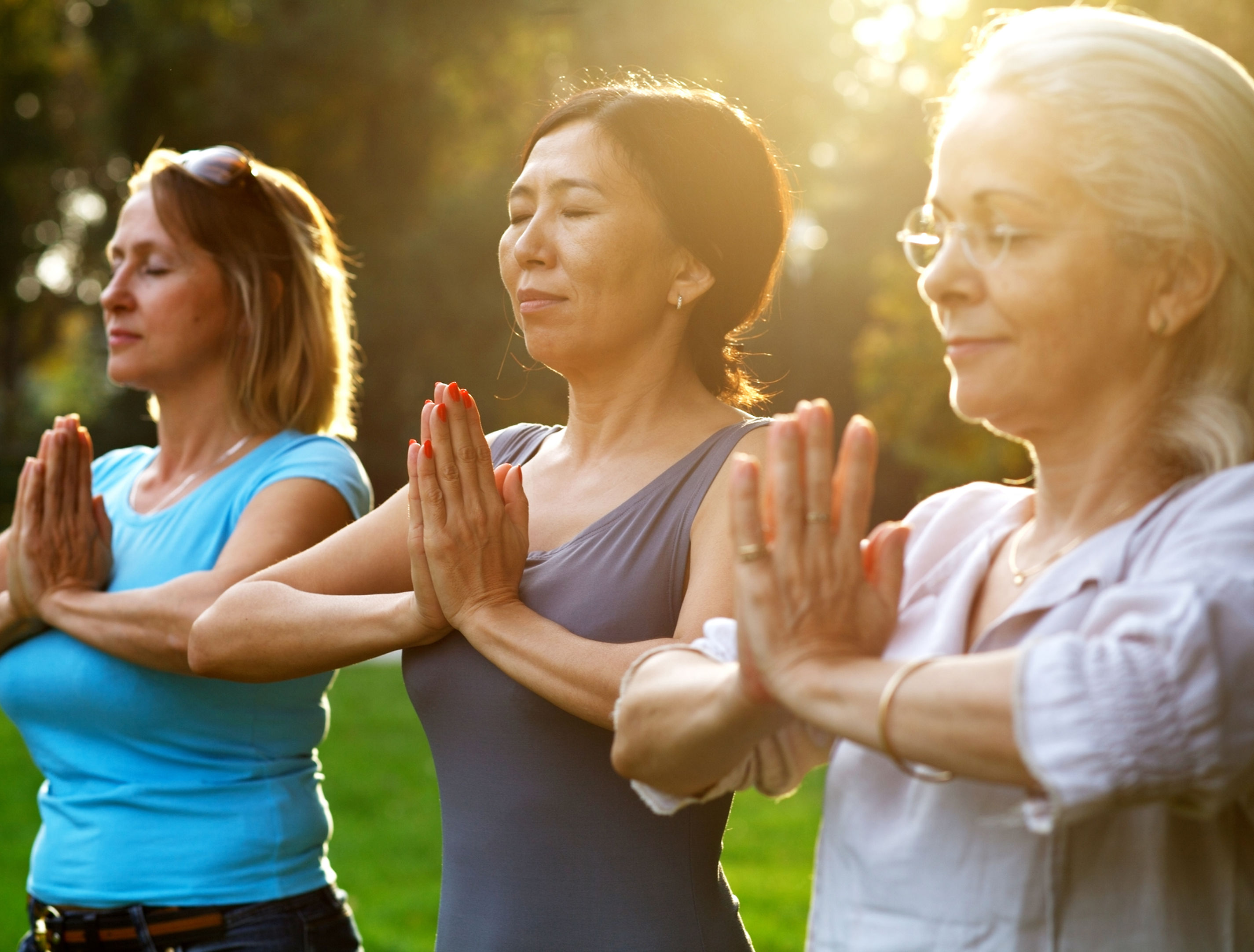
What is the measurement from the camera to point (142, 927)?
2809 mm

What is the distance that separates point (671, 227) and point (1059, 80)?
1015 mm

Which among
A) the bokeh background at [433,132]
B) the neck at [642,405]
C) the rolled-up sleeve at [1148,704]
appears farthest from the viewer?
the bokeh background at [433,132]

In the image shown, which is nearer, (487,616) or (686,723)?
(686,723)

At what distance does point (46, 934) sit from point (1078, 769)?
2511 mm

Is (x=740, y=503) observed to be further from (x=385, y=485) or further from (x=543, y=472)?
(x=385, y=485)

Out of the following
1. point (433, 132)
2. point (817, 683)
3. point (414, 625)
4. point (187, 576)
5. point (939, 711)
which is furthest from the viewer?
point (433, 132)

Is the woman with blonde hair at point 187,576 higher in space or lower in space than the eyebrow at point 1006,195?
lower

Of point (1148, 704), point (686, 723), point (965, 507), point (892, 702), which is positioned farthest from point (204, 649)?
point (1148, 704)

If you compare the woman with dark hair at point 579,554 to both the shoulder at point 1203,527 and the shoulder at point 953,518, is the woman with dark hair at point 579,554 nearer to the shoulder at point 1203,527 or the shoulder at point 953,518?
the shoulder at point 953,518

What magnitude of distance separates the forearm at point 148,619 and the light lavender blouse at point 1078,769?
140cm

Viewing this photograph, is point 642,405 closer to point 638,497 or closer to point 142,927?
point 638,497

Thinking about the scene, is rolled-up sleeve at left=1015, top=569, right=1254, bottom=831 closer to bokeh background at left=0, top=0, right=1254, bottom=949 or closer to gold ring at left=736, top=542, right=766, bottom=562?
gold ring at left=736, top=542, right=766, bottom=562

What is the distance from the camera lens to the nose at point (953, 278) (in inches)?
60.1

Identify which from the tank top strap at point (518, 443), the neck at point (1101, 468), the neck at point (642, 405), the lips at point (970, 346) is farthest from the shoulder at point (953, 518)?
the tank top strap at point (518, 443)
